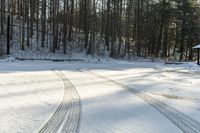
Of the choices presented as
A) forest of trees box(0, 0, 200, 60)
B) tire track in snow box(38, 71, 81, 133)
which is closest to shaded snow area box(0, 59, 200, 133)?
tire track in snow box(38, 71, 81, 133)

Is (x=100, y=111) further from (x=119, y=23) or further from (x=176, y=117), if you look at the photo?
(x=119, y=23)

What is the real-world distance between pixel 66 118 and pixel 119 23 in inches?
2007

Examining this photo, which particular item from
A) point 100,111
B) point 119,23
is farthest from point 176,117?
point 119,23

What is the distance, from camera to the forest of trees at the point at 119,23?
2159 inches

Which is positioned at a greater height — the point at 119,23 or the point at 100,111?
the point at 119,23

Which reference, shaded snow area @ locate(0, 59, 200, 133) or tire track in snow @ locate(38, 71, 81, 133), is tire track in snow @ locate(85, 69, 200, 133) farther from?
tire track in snow @ locate(38, 71, 81, 133)

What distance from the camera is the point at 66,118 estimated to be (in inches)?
322

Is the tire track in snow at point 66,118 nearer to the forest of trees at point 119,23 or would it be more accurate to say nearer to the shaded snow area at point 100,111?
the shaded snow area at point 100,111

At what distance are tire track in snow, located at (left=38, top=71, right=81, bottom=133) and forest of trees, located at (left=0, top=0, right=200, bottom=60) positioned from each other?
134 feet

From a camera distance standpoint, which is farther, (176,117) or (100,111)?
(100,111)

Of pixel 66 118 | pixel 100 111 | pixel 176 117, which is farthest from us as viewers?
pixel 100 111

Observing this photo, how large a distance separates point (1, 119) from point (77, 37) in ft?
164

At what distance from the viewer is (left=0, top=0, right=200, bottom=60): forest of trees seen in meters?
54.8

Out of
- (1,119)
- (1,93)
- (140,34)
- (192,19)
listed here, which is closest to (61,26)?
(140,34)
